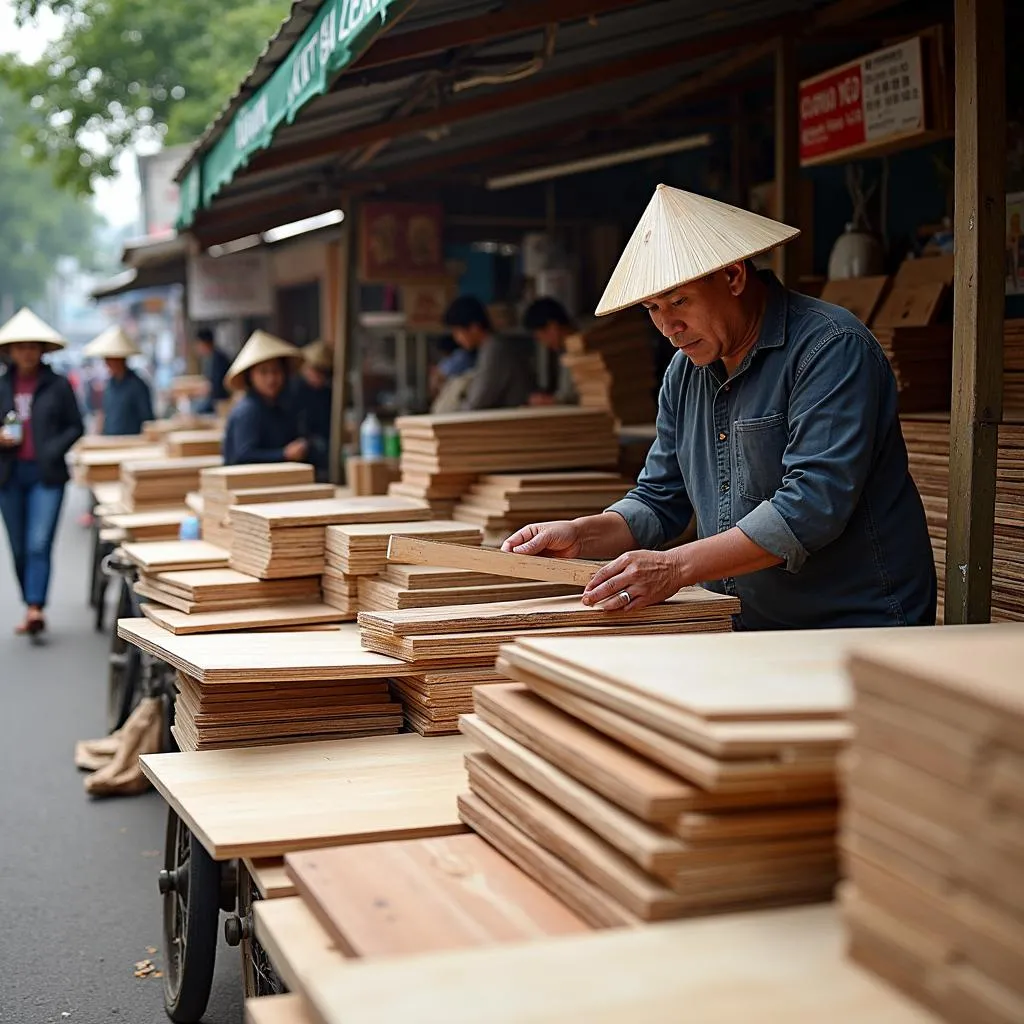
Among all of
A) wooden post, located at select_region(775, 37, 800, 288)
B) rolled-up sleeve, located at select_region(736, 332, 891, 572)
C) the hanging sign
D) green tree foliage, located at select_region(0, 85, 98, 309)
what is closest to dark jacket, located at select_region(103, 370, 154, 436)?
the hanging sign

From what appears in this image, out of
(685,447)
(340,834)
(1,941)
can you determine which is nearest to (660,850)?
(340,834)

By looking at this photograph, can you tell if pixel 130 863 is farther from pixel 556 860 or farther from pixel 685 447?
pixel 556 860

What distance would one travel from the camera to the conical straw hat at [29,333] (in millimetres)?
11320

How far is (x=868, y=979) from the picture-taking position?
203 centimetres

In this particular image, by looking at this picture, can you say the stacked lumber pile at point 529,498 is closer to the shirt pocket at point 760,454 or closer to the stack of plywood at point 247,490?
the stack of plywood at point 247,490

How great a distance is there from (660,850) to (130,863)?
4.70m

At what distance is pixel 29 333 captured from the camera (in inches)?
449

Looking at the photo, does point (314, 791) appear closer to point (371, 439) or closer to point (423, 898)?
point (423, 898)

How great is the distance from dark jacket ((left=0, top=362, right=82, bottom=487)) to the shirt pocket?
8.68m

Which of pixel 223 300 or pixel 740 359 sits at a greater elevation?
pixel 223 300

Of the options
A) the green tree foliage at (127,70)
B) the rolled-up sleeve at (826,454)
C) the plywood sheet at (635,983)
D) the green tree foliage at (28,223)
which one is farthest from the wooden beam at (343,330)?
the green tree foliage at (28,223)

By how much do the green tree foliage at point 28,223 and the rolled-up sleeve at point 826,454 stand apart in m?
64.6

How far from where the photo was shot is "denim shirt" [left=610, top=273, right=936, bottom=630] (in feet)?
12.0

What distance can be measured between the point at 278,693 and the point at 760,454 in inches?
60.5
